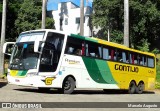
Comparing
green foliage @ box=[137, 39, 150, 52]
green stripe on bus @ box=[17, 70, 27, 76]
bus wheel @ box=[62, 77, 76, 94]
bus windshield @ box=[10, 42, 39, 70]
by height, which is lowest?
bus wheel @ box=[62, 77, 76, 94]

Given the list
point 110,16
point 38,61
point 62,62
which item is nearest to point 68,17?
point 110,16

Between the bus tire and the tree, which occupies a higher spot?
the tree

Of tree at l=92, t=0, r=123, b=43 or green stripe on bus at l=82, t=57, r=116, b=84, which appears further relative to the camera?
tree at l=92, t=0, r=123, b=43

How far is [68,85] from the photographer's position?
63.8ft

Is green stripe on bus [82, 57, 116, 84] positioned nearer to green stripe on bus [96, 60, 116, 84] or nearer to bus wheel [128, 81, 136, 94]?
green stripe on bus [96, 60, 116, 84]

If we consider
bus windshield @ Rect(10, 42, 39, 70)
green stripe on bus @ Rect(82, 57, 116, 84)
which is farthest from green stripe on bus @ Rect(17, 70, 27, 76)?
green stripe on bus @ Rect(82, 57, 116, 84)

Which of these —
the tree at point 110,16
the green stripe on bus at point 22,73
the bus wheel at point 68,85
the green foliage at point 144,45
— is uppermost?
the tree at point 110,16

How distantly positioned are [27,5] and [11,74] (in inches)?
1578

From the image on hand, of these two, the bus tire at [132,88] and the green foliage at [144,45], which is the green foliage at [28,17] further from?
the bus tire at [132,88]

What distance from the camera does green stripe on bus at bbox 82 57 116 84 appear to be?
68.0 ft

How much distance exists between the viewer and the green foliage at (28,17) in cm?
5622

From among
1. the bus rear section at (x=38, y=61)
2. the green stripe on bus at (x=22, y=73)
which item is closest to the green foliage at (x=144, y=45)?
the bus rear section at (x=38, y=61)

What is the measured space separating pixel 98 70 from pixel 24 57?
4.84m

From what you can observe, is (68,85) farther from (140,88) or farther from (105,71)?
(140,88)
